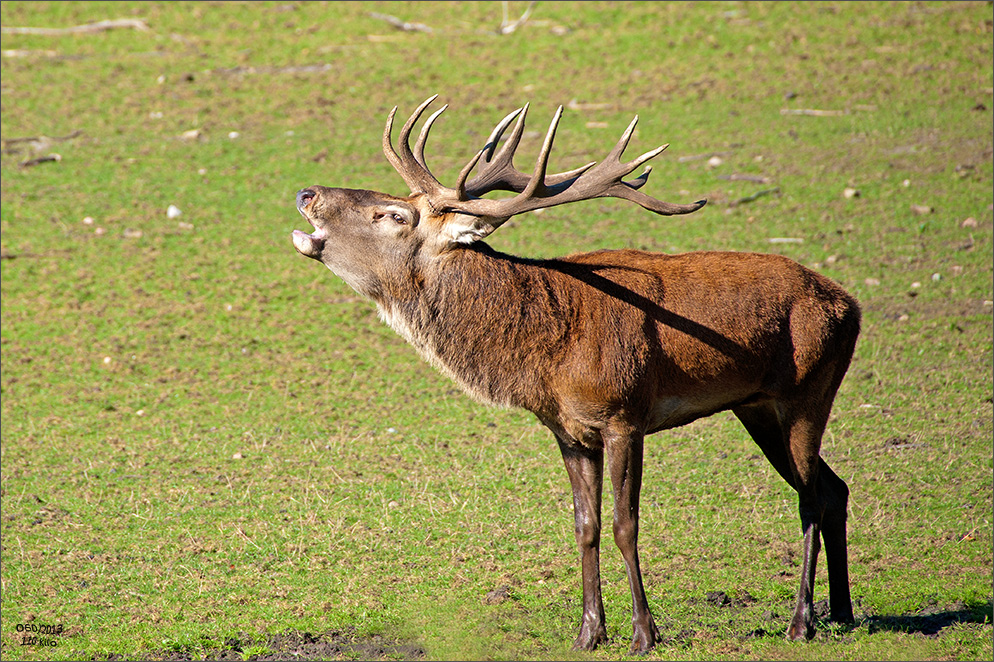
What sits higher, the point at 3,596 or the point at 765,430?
the point at 765,430

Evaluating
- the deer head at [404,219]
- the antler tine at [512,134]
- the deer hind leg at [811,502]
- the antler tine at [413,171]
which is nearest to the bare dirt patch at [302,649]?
the deer head at [404,219]

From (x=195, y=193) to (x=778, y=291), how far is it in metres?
10.1

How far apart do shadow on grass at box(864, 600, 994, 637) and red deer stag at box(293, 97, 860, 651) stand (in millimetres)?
218

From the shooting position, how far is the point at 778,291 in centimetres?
660

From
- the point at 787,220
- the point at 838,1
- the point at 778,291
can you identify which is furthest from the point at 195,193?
the point at 838,1

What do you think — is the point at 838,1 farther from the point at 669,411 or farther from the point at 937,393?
the point at 669,411

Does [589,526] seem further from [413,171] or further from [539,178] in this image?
[413,171]

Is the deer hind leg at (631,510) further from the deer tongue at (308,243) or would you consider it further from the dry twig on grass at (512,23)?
the dry twig on grass at (512,23)

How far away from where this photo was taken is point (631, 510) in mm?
6281

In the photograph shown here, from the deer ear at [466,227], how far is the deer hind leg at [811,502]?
77.5 inches

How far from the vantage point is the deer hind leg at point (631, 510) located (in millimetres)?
6172

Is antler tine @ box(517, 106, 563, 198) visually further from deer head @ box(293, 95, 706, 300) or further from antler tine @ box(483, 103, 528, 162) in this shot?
antler tine @ box(483, 103, 528, 162)

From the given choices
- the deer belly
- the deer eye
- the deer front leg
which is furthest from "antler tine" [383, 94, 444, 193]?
the deer belly

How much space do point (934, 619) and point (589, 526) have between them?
218 centimetres
